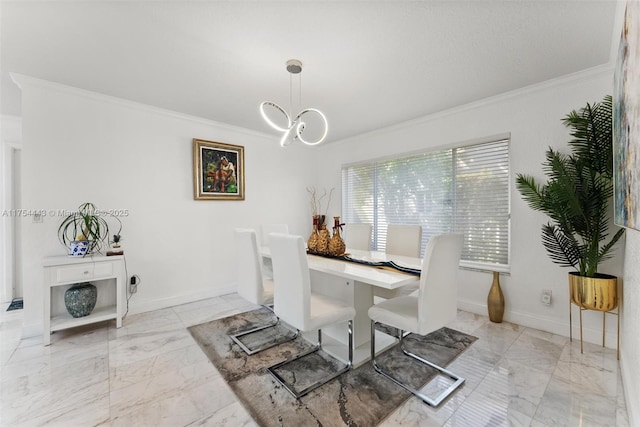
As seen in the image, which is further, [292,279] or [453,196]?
[453,196]

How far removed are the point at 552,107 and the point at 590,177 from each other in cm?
80

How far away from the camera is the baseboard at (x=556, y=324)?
2270 mm

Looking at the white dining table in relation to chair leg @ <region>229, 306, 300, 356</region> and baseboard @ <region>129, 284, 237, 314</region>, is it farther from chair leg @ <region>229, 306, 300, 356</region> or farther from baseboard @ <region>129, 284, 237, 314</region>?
baseboard @ <region>129, 284, 237, 314</region>

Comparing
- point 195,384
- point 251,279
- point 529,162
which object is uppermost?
point 529,162

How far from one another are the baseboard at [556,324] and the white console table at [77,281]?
3.81m

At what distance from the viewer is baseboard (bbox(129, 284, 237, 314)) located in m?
3.07

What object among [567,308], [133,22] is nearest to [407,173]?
[567,308]

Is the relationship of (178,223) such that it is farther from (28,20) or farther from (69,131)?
(28,20)

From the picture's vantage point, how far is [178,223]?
340cm

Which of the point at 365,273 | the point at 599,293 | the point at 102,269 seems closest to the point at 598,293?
the point at 599,293

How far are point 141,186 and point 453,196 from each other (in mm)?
3703

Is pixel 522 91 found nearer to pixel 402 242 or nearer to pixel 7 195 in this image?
pixel 402 242

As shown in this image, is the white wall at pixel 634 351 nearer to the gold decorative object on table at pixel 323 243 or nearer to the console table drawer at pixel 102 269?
the gold decorative object on table at pixel 323 243

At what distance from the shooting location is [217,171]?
369 cm
